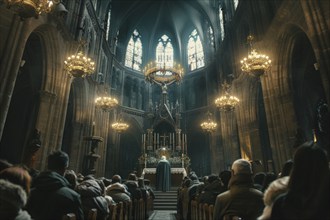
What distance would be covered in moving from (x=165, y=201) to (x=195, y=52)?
19678 millimetres

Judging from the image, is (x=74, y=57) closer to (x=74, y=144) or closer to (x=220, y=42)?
(x=74, y=144)

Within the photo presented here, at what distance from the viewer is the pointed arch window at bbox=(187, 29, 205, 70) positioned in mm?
27289

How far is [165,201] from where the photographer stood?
13.2 m

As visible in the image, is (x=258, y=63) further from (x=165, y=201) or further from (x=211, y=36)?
(x=211, y=36)

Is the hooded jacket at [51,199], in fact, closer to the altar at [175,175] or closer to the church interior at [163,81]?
the church interior at [163,81]

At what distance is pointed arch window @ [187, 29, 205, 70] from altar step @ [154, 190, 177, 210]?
674 inches

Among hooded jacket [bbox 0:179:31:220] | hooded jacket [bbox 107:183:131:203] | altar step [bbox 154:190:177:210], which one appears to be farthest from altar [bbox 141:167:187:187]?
hooded jacket [bbox 0:179:31:220]

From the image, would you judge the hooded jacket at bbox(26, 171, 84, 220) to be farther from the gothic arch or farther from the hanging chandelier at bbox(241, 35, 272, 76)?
the gothic arch

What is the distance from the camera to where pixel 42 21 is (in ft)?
32.6

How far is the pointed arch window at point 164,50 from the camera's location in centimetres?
2931

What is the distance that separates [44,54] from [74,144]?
6259 mm

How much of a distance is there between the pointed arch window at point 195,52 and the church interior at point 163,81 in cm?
14

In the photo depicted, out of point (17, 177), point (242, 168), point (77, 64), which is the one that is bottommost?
point (17, 177)

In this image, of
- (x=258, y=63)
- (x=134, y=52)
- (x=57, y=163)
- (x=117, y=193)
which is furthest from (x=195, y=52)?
(x=57, y=163)
